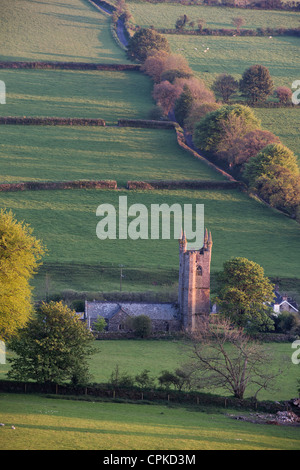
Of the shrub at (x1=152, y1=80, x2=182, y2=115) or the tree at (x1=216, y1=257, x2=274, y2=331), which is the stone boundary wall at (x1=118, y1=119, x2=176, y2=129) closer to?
the shrub at (x1=152, y1=80, x2=182, y2=115)

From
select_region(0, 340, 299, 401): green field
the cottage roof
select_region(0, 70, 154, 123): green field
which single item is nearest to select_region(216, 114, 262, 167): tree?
select_region(0, 70, 154, 123): green field

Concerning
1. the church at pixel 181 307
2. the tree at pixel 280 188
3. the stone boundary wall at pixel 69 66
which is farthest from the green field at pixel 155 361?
A: the stone boundary wall at pixel 69 66

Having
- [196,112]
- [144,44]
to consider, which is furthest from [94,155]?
[144,44]

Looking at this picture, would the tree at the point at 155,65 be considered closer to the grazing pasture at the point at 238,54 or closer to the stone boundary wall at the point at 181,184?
the grazing pasture at the point at 238,54

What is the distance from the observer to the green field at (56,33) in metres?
162

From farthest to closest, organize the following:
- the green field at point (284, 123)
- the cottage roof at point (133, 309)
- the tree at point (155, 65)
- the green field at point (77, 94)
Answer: the tree at point (155, 65) → the green field at point (77, 94) → the green field at point (284, 123) → the cottage roof at point (133, 309)

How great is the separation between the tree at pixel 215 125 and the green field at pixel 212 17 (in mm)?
65528

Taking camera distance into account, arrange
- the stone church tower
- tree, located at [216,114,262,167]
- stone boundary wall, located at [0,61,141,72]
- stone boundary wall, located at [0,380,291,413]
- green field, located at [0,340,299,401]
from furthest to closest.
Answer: stone boundary wall, located at [0,61,141,72], tree, located at [216,114,262,167], the stone church tower, green field, located at [0,340,299,401], stone boundary wall, located at [0,380,291,413]

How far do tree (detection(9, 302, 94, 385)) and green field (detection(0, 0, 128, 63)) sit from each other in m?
111

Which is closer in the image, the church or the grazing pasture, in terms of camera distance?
the church

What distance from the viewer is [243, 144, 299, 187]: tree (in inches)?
4375

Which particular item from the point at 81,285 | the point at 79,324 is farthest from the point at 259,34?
the point at 79,324
